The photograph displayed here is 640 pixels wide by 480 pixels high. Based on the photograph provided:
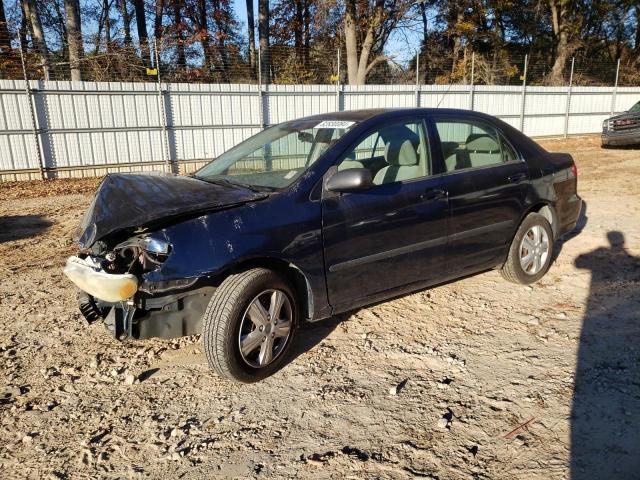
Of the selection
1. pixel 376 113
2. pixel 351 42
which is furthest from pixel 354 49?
pixel 376 113

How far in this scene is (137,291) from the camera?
2904mm

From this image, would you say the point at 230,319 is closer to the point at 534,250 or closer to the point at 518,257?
the point at 518,257

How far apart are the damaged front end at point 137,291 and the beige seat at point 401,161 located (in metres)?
1.61

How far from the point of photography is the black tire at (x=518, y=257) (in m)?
4.57

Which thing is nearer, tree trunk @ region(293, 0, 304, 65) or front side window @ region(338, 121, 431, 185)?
front side window @ region(338, 121, 431, 185)

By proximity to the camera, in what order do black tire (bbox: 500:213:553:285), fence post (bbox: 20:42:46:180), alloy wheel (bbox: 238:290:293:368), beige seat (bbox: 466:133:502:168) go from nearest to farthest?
1. alloy wheel (bbox: 238:290:293:368)
2. beige seat (bbox: 466:133:502:168)
3. black tire (bbox: 500:213:553:285)
4. fence post (bbox: 20:42:46:180)

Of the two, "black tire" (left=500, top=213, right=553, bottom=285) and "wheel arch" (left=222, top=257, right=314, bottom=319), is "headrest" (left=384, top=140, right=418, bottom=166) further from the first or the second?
"black tire" (left=500, top=213, right=553, bottom=285)

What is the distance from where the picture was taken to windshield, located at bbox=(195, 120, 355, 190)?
3537mm

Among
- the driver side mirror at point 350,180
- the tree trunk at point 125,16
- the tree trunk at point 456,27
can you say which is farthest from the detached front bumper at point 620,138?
the tree trunk at point 125,16

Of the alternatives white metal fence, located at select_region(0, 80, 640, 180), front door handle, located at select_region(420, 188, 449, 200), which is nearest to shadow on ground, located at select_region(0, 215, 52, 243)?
white metal fence, located at select_region(0, 80, 640, 180)

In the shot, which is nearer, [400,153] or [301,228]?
[301,228]

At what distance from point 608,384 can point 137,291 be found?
9.24 ft

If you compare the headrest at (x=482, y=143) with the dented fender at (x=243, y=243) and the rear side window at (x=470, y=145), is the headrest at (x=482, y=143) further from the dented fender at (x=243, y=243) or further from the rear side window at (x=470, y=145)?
the dented fender at (x=243, y=243)

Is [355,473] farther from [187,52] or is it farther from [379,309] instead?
[187,52]
